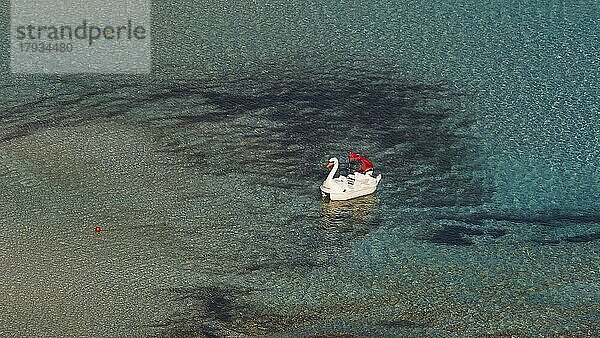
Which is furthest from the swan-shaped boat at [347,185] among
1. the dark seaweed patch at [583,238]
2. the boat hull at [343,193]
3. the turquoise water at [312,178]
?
the dark seaweed patch at [583,238]

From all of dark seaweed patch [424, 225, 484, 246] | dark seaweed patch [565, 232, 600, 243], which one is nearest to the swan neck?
dark seaweed patch [424, 225, 484, 246]

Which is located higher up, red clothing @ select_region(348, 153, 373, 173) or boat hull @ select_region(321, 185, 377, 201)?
red clothing @ select_region(348, 153, 373, 173)

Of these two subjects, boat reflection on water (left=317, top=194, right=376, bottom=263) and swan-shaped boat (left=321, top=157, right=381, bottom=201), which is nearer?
boat reflection on water (left=317, top=194, right=376, bottom=263)

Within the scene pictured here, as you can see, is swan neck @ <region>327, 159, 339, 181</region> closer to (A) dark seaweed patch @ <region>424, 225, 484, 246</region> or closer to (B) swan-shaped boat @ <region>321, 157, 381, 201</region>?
(B) swan-shaped boat @ <region>321, 157, 381, 201</region>

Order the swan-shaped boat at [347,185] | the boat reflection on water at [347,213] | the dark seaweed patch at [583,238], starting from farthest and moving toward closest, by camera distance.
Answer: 1. the swan-shaped boat at [347,185]
2. the boat reflection on water at [347,213]
3. the dark seaweed patch at [583,238]

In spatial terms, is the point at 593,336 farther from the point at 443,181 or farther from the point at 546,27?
the point at 546,27

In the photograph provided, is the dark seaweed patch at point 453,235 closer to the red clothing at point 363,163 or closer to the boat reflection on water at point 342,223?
the boat reflection on water at point 342,223

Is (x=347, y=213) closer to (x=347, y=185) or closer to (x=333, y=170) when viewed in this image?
(x=347, y=185)
